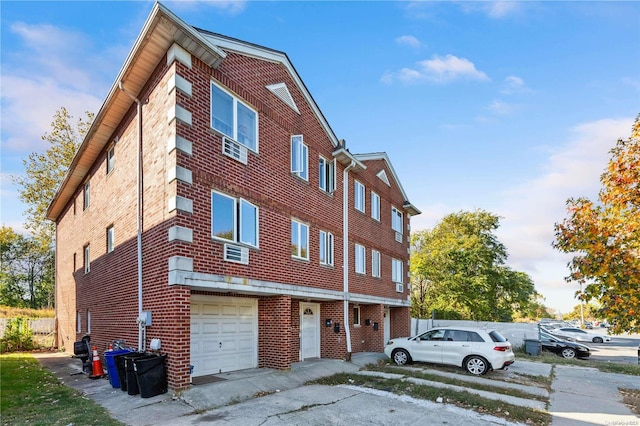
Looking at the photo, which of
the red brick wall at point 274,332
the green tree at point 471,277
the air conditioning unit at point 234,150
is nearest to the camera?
the air conditioning unit at point 234,150

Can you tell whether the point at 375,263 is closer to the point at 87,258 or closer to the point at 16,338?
the point at 87,258

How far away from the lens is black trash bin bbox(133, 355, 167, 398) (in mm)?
8484

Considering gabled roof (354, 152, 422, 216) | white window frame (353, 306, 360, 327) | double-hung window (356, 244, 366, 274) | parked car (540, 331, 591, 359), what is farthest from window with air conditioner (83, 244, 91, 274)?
parked car (540, 331, 591, 359)

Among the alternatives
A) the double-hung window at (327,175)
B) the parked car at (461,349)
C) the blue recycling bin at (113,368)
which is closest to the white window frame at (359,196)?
the double-hung window at (327,175)

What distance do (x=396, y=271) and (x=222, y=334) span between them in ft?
42.3

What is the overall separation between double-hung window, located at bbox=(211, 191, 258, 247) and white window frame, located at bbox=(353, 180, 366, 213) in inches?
292

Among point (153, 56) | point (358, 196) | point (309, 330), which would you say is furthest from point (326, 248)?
point (153, 56)

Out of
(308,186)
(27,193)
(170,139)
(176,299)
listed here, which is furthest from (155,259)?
(27,193)

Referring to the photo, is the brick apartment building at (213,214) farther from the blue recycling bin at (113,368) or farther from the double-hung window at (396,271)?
the double-hung window at (396,271)

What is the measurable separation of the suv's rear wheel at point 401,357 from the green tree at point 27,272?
4139 centimetres

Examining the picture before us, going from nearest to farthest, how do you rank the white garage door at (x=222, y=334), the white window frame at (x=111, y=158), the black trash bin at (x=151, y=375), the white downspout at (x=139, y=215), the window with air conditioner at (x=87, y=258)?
1. the black trash bin at (x=151, y=375)
2. the white downspout at (x=139, y=215)
3. the white garage door at (x=222, y=334)
4. the white window frame at (x=111, y=158)
5. the window with air conditioner at (x=87, y=258)

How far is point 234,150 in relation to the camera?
10922 mm

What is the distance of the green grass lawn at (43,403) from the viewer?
292 inches

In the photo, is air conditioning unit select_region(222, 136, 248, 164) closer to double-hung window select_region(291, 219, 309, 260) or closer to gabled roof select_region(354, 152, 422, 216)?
double-hung window select_region(291, 219, 309, 260)
